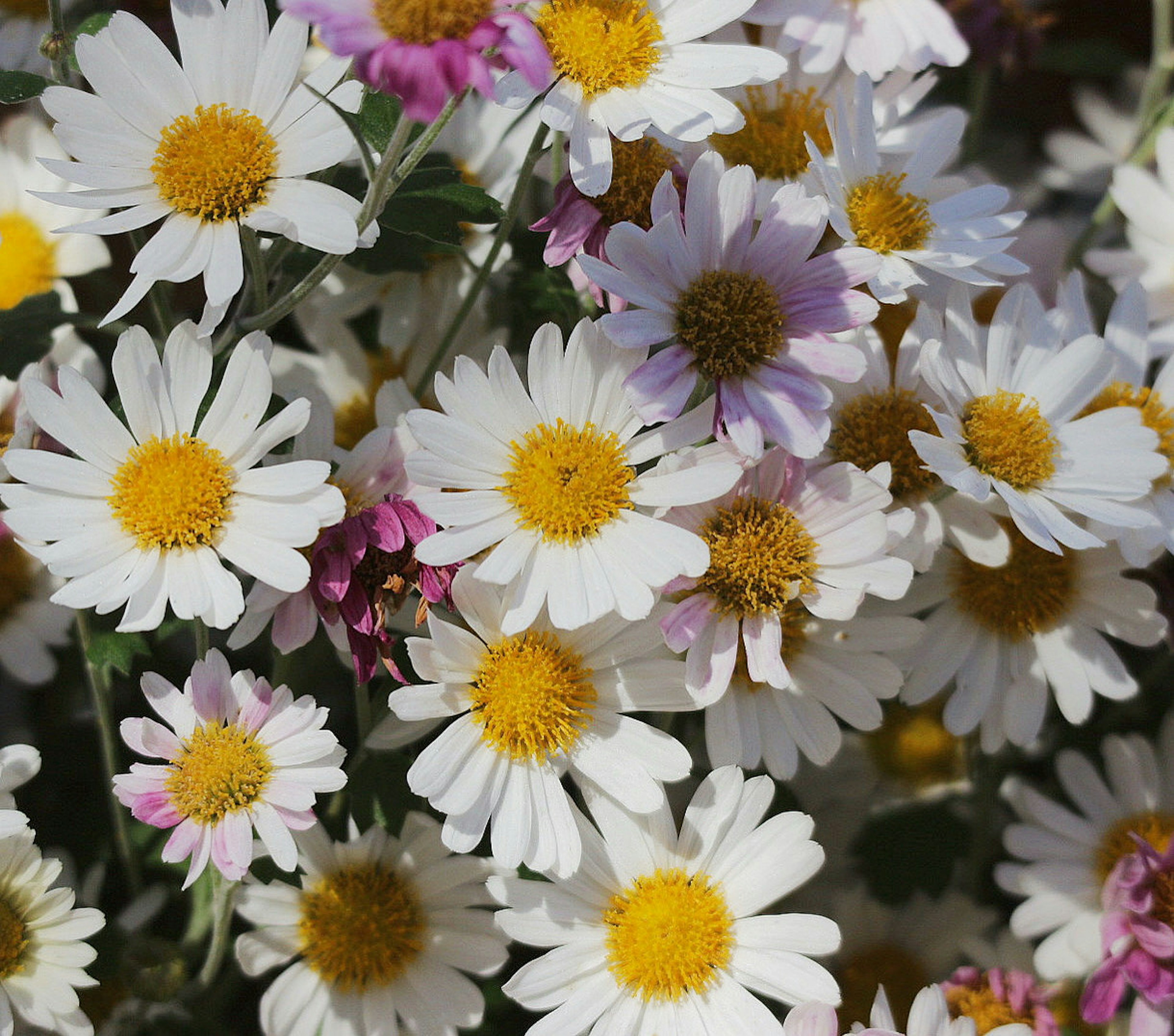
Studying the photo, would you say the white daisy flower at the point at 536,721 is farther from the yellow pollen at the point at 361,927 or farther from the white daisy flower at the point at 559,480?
the yellow pollen at the point at 361,927

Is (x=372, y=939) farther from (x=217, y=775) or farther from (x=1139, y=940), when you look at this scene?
(x=1139, y=940)

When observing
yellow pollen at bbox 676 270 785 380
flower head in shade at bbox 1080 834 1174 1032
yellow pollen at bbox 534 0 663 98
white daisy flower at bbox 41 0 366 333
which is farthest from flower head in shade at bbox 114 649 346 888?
flower head in shade at bbox 1080 834 1174 1032

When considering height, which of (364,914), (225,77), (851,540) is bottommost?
(364,914)

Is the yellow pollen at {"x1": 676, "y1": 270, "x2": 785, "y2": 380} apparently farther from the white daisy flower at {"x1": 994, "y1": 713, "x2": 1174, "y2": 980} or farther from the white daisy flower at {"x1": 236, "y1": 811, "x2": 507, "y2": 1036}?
the white daisy flower at {"x1": 994, "y1": 713, "x2": 1174, "y2": 980}

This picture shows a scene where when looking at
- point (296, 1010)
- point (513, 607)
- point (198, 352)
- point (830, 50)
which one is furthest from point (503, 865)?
point (830, 50)

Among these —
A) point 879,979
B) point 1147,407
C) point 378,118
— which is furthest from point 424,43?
point 879,979

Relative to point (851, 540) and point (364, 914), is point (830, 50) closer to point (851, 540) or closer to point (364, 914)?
point (851, 540)
